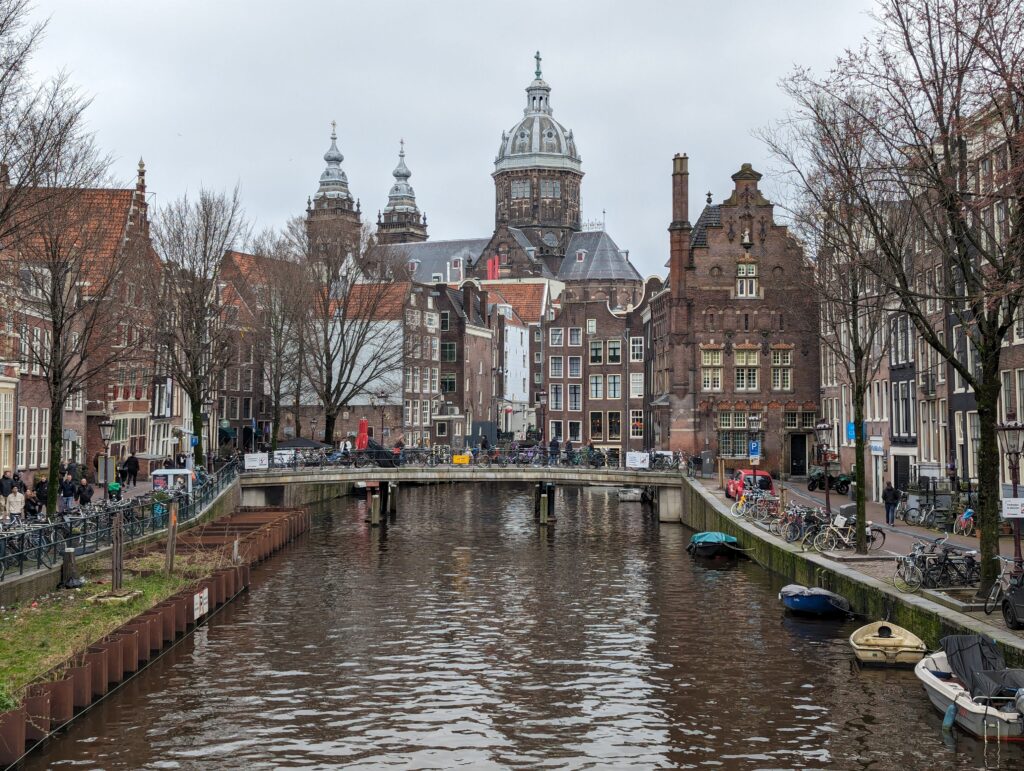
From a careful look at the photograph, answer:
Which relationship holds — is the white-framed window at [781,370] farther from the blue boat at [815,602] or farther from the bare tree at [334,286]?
the blue boat at [815,602]

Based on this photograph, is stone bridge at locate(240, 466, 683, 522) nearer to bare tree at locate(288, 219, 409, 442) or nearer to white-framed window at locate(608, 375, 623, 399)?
bare tree at locate(288, 219, 409, 442)

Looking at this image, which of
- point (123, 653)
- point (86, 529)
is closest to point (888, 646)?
point (123, 653)

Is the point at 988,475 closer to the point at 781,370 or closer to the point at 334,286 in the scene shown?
the point at 781,370

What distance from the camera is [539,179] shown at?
181 meters

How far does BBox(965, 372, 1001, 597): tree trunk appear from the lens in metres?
26.0

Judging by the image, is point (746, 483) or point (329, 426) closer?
point (746, 483)

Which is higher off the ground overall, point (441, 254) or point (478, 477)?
point (441, 254)

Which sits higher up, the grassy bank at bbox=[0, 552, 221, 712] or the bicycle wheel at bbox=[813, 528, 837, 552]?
the bicycle wheel at bbox=[813, 528, 837, 552]

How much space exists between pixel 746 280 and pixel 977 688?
57.0 meters

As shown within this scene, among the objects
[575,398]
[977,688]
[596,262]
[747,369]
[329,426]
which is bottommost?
[977,688]

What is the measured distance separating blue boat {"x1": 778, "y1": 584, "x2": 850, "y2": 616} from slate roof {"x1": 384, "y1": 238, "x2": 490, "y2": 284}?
145 m

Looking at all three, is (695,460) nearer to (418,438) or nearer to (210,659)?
(418,438)

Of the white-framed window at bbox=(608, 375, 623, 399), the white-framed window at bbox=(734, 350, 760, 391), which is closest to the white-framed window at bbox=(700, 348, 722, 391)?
the white-framed window at bbox=(734, 350, 760, 391)

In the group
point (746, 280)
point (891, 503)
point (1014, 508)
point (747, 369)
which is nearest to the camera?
point (1014, 508)
